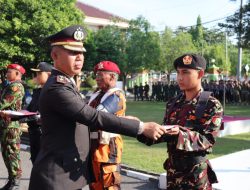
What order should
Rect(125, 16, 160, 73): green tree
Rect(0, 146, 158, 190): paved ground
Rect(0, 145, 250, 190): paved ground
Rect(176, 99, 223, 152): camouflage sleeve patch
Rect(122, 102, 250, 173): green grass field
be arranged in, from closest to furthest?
Rect(176, 99, 223, 152): camouflage sleeve patch
Rect(0, 145, 250, 190): paved ground
Rect(0, 146, 158, 190): paved ground
Rect(122, 102, 250, 173): green grass field
Rect(125, 16, 160, 73): green tree

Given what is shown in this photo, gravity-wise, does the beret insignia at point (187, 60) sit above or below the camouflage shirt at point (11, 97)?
above

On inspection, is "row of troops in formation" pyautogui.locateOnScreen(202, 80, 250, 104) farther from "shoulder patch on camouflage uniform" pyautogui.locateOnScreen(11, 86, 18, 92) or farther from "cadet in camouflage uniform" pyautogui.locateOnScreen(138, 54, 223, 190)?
"cadet in camouflage uniform" pyautogui.locateOnScreen(138, 54, 223, 190)

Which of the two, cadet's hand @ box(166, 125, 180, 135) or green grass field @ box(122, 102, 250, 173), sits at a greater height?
cadet's hand @ box(166, 125, 180, 135)

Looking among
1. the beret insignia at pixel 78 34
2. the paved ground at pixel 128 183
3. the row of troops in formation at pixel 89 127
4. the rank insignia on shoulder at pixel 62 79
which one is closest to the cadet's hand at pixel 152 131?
the row of troops in formation at pixel 89 127

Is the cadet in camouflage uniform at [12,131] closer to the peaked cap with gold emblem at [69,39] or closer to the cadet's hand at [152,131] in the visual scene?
the peaked cap with gold emblem at [69,39]

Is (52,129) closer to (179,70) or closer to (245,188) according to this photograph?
(179,70)

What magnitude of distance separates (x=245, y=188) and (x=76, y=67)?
3.34 m

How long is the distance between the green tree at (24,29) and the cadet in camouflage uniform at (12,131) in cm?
1296

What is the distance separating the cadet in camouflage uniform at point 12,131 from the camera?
5.47 metres

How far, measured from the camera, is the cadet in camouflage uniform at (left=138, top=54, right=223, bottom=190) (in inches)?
105

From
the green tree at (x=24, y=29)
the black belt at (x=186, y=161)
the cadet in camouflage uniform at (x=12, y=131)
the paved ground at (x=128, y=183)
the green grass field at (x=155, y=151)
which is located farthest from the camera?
the green tree at (x=24, y=29)

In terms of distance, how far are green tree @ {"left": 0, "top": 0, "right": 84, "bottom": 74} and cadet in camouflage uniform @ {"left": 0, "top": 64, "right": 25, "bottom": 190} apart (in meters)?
13.0

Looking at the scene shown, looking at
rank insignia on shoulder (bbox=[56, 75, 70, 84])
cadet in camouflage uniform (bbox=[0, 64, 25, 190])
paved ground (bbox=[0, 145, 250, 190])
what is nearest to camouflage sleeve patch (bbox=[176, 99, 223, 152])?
rank insignia on shoulder (bbox=[56, 75, 70, 84])

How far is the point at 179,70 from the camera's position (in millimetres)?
2971
